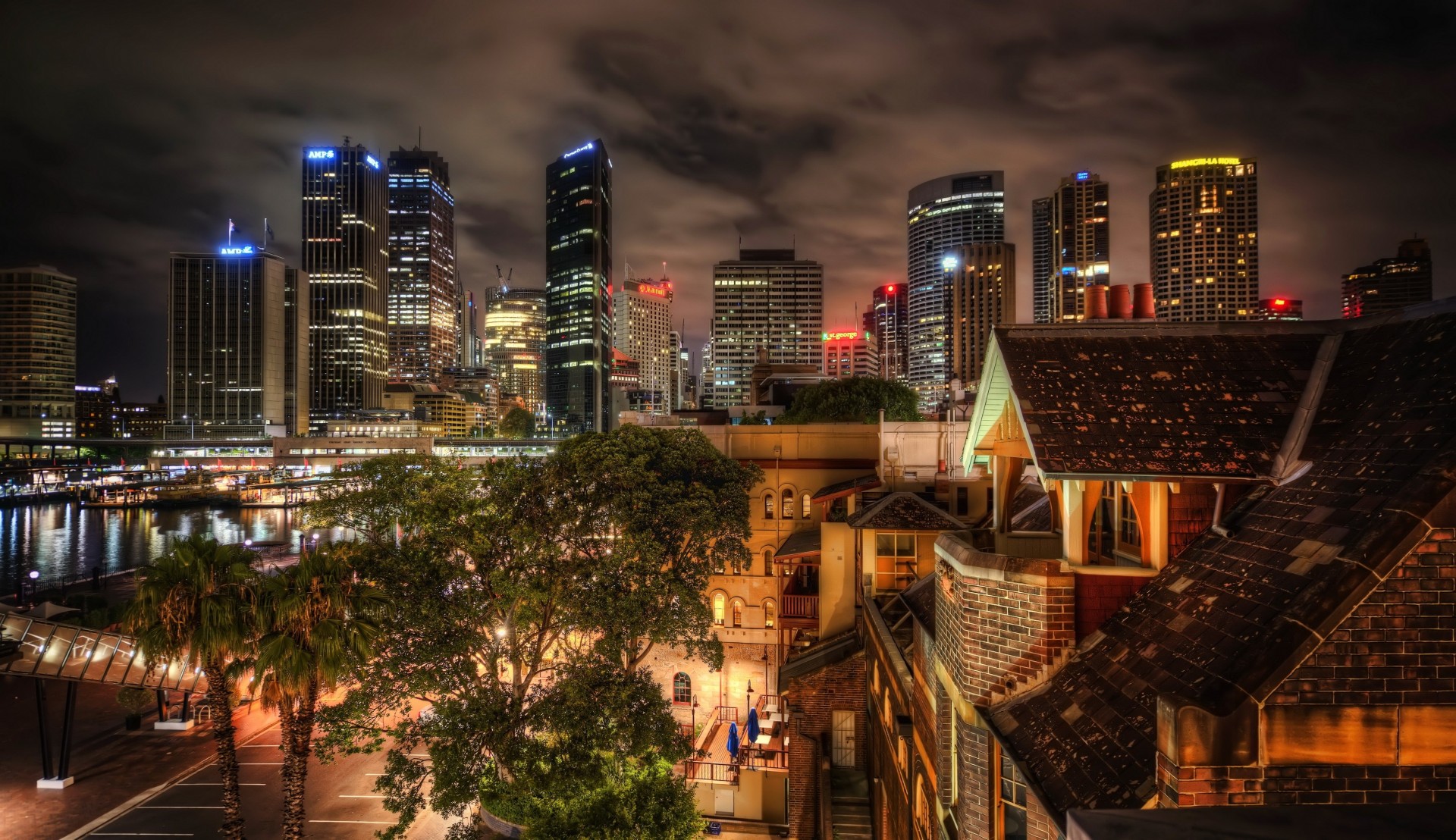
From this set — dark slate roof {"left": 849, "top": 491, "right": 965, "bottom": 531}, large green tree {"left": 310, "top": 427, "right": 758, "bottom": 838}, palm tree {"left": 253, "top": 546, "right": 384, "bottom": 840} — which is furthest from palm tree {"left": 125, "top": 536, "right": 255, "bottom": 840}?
dark slate roof {"left": 849, "top": 491, "right": 965, "bottom": 531}

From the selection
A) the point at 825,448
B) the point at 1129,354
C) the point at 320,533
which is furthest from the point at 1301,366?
the point at 320,533

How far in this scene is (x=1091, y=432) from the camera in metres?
7.01

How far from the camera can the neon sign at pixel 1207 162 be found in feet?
616

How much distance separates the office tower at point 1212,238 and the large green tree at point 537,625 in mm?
204321

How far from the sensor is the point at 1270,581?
5.32 m

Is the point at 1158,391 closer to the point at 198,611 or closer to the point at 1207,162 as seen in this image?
the point at 198,611

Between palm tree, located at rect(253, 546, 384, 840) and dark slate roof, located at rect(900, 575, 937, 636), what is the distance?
1239 centimetres

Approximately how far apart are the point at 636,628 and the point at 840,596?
783 cm

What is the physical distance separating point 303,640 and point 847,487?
71.9 feet

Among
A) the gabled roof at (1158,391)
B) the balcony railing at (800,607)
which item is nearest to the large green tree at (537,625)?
the balcony railing at (800,607)

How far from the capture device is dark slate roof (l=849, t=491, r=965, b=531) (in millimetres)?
19734

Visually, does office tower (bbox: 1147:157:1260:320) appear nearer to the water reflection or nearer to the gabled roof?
the gabled roof

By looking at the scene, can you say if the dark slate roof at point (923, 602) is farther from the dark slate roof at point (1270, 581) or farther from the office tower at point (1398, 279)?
the office tower at point (1398, 279)

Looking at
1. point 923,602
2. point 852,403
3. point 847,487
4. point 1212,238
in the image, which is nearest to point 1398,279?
point 1212,238
